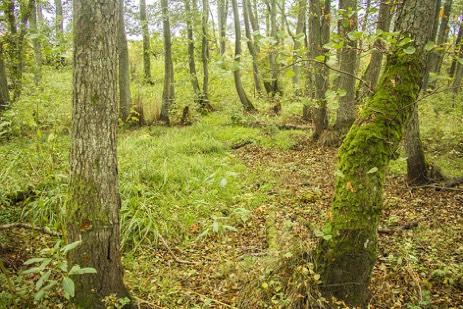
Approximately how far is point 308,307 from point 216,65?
2.19m

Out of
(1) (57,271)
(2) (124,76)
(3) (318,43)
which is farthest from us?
(2) (124,76)

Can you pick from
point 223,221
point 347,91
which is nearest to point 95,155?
point 223,221

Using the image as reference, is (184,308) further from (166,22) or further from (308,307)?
(166,22)

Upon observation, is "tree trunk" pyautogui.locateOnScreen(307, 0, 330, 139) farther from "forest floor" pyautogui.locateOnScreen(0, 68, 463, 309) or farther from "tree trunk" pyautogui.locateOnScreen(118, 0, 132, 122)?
"tree trunk" pyautogui.locateOnScreen(118, 0, 132, 122)

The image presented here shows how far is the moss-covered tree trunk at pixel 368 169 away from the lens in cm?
299

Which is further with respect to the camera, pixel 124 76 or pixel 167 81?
pixel 167 81

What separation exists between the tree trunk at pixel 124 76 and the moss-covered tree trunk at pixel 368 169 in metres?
7.76

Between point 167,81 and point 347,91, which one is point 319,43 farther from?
point 167,81

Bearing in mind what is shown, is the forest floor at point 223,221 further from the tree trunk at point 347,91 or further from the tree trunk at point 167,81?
the tree trunk at point 167,81

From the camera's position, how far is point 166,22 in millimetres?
10062

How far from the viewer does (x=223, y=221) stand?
5137mm

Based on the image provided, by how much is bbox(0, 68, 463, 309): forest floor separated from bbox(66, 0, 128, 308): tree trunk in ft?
1.68

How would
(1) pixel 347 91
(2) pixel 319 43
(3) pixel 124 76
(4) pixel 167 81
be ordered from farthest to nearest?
(4) pixel 167 81
(3) pixel 124 76
(2) pixel 319 43
(1) pixel 347 91

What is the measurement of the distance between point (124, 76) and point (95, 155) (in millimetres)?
7488
